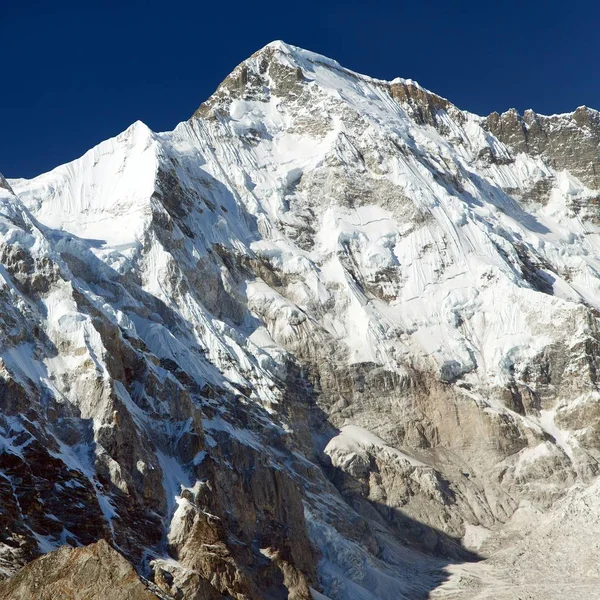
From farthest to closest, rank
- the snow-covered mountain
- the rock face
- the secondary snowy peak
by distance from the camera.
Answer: the secondary snowy peak < the snow-covered mountain < the rock face

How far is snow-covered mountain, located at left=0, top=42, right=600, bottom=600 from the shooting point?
86375 mm

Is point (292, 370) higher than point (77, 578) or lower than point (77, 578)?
higher

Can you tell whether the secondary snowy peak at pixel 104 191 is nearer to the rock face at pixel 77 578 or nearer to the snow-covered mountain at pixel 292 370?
the snow-covered mountain at pixel 292 370

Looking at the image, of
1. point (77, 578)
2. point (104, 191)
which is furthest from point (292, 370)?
point (77, 578)

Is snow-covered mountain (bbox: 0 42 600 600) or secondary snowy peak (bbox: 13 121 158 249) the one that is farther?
secondary snowy peak (bbox: 13 121 158 249)

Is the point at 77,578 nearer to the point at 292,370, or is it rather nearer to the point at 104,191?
the point at 292,370

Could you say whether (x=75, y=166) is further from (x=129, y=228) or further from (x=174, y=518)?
(x=174, y=518)

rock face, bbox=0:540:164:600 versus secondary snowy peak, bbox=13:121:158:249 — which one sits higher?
secondary snowy peak, bbox=13:121:158:249

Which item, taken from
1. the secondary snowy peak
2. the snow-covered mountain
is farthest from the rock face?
the secondary snowy peak

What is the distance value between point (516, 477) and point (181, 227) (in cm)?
6211

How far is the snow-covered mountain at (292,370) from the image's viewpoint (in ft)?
283

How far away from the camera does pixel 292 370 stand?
141750mm

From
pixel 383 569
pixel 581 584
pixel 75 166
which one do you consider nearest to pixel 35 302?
pixel 383 569

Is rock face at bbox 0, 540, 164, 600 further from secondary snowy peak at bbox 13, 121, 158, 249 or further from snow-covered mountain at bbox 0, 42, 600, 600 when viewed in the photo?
secondary snowy peak at bbox 13, 121, 158, 249
